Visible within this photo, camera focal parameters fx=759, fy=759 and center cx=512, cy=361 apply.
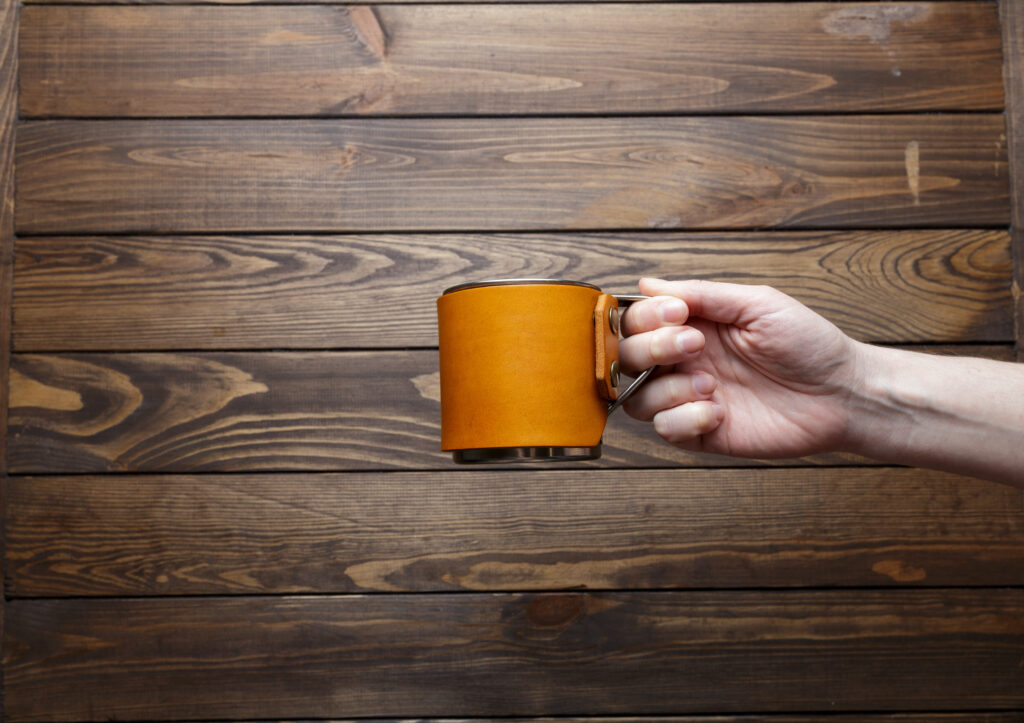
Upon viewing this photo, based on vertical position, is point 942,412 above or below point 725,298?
below

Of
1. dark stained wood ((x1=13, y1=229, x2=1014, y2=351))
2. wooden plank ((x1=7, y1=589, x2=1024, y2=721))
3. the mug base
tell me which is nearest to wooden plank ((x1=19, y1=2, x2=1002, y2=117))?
dark stained wood ((x1=13, y1=229, x2=1014, y2=351))

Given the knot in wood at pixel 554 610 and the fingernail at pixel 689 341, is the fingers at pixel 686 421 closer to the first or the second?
the fingernail at pixel 689 341

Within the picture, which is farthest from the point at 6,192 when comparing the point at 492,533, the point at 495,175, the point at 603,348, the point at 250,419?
the point at 603,348

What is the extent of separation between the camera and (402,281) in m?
1.16

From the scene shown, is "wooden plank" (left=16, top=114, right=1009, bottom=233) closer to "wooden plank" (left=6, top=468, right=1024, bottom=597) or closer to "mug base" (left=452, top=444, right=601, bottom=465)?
"wooden plank" (left=6, top=468, right=1024, bottom=597)

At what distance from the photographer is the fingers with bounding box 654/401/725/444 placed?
805 mm

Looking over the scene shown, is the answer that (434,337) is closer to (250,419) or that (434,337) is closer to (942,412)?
(250,419)

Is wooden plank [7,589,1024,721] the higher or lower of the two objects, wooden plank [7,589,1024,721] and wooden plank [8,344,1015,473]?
the lower

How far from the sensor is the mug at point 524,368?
688mm

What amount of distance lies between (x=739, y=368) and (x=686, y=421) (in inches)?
4.9

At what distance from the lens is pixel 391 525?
1.14 meters

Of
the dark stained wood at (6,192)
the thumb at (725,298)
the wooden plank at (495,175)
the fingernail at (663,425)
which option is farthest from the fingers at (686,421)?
the dark stained wood at (6,192)

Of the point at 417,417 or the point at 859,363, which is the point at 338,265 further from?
the point at 859,363

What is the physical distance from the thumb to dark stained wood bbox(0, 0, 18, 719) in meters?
A: 0.98
